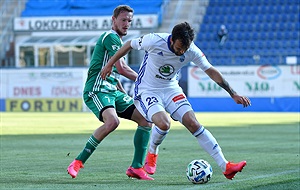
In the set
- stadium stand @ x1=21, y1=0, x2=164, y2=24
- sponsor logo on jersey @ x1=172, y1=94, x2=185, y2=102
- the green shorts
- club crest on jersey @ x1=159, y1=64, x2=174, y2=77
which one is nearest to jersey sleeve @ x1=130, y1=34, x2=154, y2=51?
club crest on jersey @ x1=159, y1=64, x2=174, y2=77

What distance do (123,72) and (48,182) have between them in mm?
1616

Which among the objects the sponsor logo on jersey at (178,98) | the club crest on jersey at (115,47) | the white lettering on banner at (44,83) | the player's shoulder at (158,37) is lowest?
the white lettering on banner at (44,83)

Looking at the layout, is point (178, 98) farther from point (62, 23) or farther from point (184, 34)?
point (62, 23)

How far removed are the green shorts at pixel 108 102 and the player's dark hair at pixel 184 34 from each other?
138cm

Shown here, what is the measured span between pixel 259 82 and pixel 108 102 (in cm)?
2623

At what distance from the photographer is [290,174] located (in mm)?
10047

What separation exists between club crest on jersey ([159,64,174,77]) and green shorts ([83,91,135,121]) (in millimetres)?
697

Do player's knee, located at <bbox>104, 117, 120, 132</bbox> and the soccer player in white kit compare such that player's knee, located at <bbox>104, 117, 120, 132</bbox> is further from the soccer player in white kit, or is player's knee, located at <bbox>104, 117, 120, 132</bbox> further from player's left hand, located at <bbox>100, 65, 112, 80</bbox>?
player's left hand, located at <bbox>100, 65, 112, 80</bbox>

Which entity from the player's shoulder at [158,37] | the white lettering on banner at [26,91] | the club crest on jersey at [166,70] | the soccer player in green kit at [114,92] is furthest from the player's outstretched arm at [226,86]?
the white lettering on banner at [26,91]

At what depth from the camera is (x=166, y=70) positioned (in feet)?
31.2

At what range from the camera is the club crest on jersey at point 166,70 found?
9484 mm

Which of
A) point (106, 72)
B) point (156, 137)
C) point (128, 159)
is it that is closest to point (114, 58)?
point (106, 72)

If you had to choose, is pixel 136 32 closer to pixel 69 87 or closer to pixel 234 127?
pixel 69 87

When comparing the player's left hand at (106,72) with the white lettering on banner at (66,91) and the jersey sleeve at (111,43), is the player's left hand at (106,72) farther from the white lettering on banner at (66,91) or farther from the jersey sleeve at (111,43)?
the white lettering on banner at (66,91)
